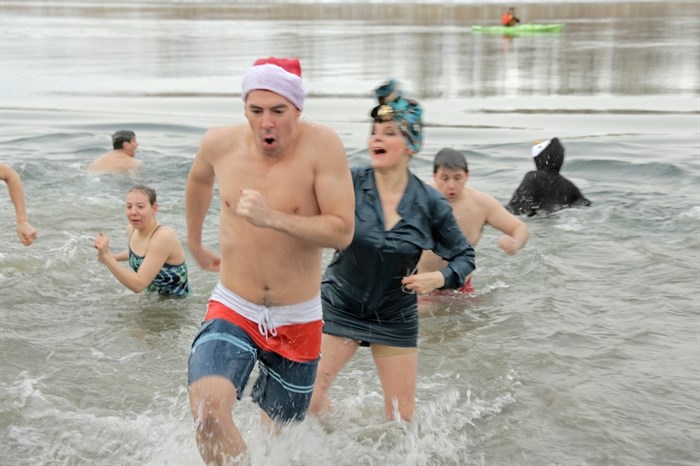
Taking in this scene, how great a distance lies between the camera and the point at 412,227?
514cm

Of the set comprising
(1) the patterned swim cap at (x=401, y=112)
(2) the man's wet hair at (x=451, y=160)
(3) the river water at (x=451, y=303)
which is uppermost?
(1) the patterned swim cap at (x=401, y=112)

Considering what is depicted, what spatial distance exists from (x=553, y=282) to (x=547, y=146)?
96.9 inches

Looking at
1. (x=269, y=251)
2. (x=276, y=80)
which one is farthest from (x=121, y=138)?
(x=276, y=80)

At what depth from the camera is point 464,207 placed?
7.76 meters

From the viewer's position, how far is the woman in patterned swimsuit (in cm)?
774

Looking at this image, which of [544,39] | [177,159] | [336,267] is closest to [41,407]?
[336,267]

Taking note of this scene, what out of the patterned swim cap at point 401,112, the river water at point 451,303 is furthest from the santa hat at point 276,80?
the river water at point 451,303

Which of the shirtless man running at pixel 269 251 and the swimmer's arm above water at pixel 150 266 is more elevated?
the shirtless man running at pixel 269 251

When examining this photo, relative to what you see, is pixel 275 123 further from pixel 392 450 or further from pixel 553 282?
pixel 553 282

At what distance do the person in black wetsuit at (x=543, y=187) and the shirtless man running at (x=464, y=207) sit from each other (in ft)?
11.6

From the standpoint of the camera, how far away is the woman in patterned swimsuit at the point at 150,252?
25.4 ft

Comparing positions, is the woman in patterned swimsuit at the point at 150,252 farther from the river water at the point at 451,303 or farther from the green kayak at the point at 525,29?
the green kayak at the point at 525,29

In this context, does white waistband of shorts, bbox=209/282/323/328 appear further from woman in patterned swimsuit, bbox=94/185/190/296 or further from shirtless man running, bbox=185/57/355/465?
woman in patterned swimsuit, bbox=94/185/190/296

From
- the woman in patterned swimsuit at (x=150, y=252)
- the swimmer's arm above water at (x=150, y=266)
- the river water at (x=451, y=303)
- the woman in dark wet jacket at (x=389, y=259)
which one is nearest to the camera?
the woman in dark wet jacket at (x=389, y=259)
